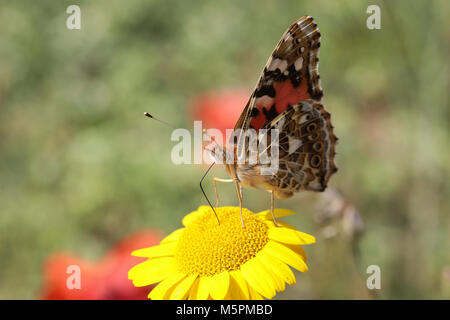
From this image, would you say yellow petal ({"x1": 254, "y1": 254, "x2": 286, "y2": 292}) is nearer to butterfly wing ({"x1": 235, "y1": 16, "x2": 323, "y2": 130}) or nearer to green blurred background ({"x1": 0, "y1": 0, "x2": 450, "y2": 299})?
butterfly wing ({"x1": 235, "y1": 16, "x2": 323, "y2": 130})

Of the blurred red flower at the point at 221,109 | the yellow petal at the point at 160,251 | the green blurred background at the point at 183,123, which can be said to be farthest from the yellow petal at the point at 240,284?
the blurred red flower at the point at 221,109

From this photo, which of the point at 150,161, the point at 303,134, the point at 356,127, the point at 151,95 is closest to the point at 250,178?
the point at 303,134

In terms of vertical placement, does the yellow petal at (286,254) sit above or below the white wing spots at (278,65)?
below

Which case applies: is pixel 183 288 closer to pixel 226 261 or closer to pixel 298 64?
pixel 226 261

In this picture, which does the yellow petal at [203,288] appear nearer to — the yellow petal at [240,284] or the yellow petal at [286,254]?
the yellow petal at [240,284]

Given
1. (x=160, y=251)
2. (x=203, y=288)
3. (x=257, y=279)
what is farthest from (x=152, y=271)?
(x=257, y=279)

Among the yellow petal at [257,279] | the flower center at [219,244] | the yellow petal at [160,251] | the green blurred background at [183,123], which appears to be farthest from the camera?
the green blurred background at [183,123]
